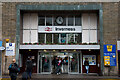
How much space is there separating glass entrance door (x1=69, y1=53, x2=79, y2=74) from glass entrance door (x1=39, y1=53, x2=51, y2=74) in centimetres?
233

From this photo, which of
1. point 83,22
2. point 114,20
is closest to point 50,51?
point 83,22

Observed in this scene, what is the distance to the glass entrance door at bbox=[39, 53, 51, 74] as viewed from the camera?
20.1m

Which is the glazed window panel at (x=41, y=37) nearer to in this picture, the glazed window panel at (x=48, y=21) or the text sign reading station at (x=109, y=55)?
the glazed window panel at (x=48, y=21)

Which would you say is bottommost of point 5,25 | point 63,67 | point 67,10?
point 63,67

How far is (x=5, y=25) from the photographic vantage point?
736 inches

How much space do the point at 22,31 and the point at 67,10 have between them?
539 centimetres

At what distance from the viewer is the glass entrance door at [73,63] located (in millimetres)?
20172

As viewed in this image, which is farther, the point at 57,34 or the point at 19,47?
the point at 57,34

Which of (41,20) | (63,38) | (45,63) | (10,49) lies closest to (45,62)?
(45,63)

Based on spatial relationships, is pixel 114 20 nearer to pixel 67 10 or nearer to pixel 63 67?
pixel 67 10

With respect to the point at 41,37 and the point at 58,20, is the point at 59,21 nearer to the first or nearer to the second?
the point at 58,20

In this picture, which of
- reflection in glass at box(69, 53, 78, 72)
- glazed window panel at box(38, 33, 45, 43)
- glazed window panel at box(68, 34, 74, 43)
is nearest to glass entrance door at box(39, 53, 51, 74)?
glazed window panel at box(38, 33, 45, 43)

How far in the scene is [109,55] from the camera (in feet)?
59.6

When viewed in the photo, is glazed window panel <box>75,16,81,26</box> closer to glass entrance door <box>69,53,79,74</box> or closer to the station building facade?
the station building facade
